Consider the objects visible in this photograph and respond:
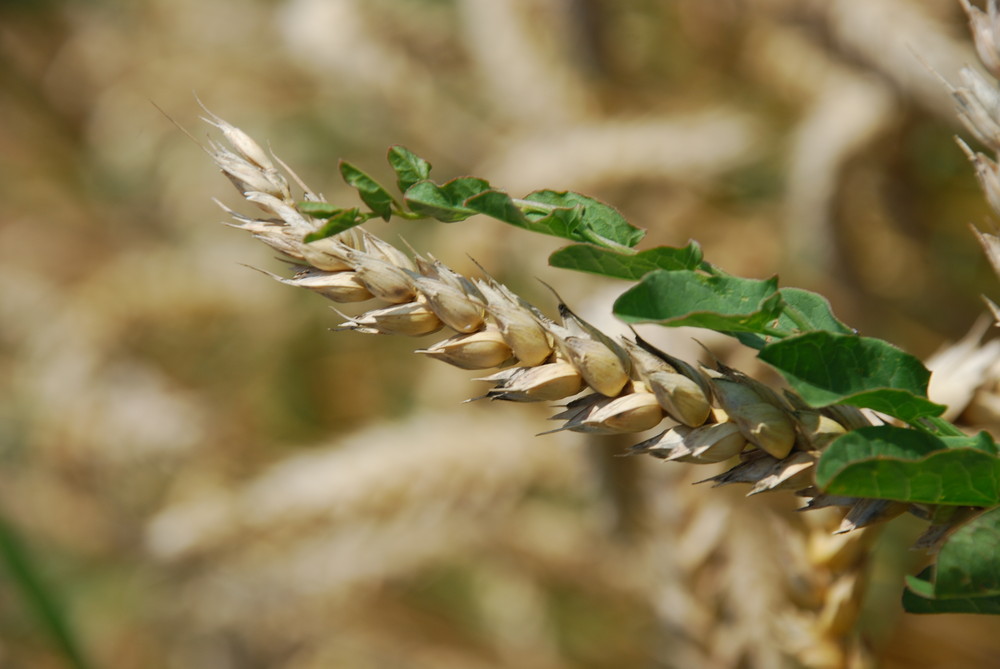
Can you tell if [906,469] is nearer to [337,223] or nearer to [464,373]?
[337,223]

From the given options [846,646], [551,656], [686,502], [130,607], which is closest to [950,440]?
[846,646]

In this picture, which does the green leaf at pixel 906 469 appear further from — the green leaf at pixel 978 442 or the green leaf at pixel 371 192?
the green leaf at pixel 371 192

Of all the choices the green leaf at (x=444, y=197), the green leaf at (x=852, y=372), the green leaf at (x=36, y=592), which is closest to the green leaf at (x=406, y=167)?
the green leaf at (x=444, y=197)

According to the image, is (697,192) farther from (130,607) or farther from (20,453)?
(20,453)

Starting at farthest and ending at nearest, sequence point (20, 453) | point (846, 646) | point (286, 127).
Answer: point (286, 127) → point (20, 453) → point (846, 646)

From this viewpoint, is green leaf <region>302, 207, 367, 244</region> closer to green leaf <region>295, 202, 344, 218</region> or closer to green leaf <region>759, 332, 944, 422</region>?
green leaf <region>295, 202, 344, 218</region>

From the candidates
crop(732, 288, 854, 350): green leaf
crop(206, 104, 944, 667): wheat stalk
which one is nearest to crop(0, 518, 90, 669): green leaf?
crop(206, 104, 944, 667): wheat stalk
